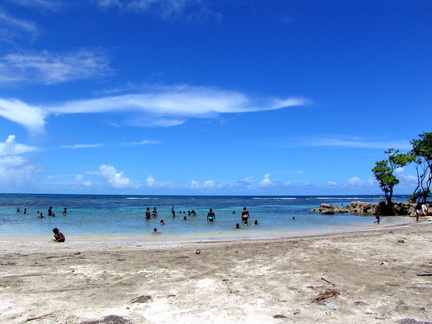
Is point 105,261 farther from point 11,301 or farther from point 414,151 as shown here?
point 414,151

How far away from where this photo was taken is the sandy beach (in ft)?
19.1

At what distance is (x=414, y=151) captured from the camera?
3762 centimetres

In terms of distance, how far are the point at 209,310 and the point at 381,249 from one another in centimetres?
859

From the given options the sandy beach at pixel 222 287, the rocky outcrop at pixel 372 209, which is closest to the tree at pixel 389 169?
the rocky outcrop at pixel 372 209

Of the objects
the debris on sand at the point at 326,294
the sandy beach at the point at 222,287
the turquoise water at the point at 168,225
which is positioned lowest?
the turquoise water at the point at 168,225

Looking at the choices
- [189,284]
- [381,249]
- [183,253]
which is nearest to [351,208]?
[381,249]

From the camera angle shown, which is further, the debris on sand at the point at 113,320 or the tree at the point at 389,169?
the tree at the point at 389,169

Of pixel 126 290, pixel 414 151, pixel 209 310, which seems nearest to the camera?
pixel 209 310

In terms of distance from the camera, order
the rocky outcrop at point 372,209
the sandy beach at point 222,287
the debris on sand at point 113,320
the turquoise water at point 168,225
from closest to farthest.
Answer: the debris on sand at point 113,320, the sandy beach at point 222,287, the turquoise water at point 168,225, the rocky outcrop at point 372,209

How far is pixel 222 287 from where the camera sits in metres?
7.49

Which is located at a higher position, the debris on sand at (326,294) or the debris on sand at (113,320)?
the debris on sand at (326,294)

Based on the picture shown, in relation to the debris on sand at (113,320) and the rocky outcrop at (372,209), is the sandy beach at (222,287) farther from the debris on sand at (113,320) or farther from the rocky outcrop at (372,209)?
the rocky outcrop at (372,209)

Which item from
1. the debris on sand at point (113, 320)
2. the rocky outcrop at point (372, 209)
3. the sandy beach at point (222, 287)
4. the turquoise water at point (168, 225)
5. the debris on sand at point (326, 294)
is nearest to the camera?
the debris on sand at point (113, 320)

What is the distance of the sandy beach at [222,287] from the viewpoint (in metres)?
5.81
